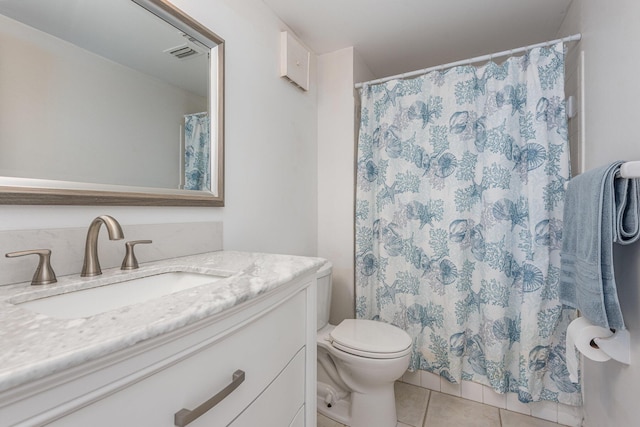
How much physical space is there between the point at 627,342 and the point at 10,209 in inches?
73.7

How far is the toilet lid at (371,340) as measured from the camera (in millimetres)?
1351

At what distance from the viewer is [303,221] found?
6.31 ft

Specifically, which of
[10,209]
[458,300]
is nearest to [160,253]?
[10,209]

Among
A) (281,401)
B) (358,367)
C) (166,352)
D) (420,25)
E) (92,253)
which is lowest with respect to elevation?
(358,367)

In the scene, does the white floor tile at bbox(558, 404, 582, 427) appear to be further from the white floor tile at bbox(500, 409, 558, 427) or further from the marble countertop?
the marble countertop

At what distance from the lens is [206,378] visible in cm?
55

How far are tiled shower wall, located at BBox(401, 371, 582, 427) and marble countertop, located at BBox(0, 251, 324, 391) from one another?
1509 millimetres

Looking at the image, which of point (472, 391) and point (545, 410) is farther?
point (472, 391)

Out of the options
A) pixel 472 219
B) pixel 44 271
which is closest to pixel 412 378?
pixel 472 219

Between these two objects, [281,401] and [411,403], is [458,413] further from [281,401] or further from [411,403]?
[281,401]

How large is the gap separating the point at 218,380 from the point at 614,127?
1603 mm

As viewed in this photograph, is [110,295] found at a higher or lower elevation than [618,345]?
higher

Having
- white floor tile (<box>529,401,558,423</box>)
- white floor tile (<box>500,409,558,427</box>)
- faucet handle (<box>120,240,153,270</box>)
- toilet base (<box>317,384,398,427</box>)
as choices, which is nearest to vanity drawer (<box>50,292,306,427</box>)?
faucet handle (<box>120,240,153,270</box>)

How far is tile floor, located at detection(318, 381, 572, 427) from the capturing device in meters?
1.51
